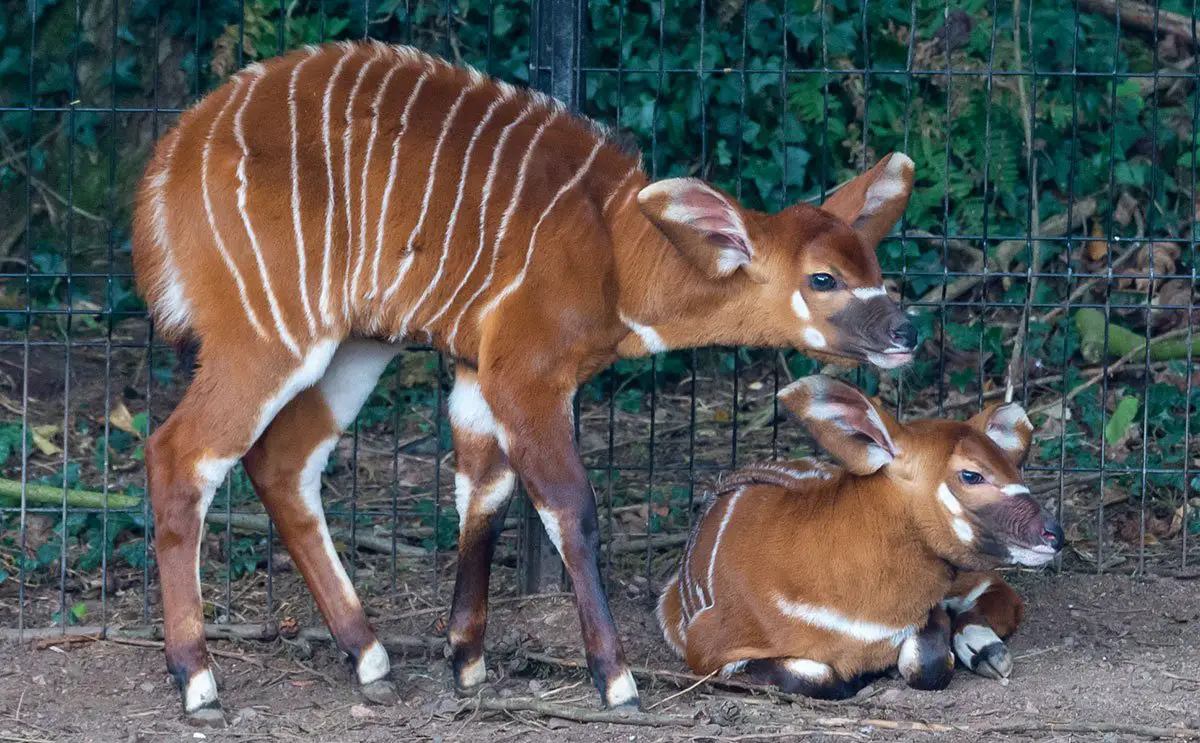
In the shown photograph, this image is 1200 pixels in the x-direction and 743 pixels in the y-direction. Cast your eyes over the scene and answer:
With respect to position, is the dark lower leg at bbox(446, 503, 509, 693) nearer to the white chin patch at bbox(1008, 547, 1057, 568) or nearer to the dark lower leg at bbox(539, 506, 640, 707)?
the dark lower leg at bbox(539, 506, 640, 707)

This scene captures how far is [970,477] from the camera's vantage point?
4387 millimetres


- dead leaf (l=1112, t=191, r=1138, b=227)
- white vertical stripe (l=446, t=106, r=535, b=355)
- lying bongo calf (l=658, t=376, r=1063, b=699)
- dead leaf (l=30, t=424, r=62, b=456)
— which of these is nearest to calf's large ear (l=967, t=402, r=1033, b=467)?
lying bongo calf (l=658, t=376, r=1063, b=699)

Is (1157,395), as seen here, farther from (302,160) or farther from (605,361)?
(302,160)

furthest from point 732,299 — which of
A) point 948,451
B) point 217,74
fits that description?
point 217,74

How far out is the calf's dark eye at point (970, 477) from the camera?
14.4 feet

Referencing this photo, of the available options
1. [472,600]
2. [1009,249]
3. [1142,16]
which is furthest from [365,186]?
[1142,16]

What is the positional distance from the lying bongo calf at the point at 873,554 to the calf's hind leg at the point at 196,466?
134cm

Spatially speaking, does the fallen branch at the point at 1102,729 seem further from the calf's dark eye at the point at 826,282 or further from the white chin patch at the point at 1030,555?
the calf's dark eye at the point at 826,282

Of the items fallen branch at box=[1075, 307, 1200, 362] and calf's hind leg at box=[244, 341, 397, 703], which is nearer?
calf's hind leg at box=[244, 341, 397, 703]

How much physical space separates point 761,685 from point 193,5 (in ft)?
11.7

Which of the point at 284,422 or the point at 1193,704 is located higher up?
the point at 284,422

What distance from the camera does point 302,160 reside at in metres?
4.43

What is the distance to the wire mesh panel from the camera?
19.9 ft

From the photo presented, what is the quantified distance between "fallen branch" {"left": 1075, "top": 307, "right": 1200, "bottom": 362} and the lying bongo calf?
2.35m
